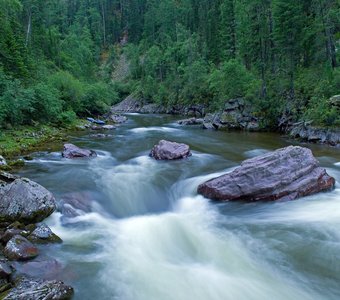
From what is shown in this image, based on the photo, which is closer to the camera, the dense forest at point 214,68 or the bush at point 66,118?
the dense forest at point 214,68

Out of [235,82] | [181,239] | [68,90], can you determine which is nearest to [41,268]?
[181,239]

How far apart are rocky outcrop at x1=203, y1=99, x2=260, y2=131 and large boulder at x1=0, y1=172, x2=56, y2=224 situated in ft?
75.9

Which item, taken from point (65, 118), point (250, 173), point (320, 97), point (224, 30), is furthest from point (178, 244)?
point (224, 30)

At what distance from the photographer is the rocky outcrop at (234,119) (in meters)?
31.3

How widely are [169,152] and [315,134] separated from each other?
11102 mm

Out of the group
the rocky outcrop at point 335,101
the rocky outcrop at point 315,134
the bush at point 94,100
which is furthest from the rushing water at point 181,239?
the bush at point 94,100

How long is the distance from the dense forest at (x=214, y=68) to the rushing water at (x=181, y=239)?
34.5 ft

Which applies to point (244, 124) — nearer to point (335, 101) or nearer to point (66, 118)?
point (335, 101)

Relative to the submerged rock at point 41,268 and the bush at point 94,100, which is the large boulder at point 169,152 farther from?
the bush at point 94,100

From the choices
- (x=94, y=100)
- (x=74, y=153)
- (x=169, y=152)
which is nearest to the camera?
(x=169, y=152)

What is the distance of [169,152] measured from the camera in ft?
61.9

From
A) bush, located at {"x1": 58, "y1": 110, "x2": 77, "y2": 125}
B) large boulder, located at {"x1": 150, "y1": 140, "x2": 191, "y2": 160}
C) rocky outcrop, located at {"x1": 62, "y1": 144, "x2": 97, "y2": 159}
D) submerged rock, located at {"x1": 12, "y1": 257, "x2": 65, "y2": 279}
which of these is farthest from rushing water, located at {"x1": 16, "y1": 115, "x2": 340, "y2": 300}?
bush, located at {"x1": 58, "y1": 110, "x2": 77, "y2": 125}

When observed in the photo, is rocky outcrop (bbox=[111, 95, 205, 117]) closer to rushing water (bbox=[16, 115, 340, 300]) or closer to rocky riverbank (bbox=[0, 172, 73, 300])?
rushing water (bbox=[16, 115, 340, 300])

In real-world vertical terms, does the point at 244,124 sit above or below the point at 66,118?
below
